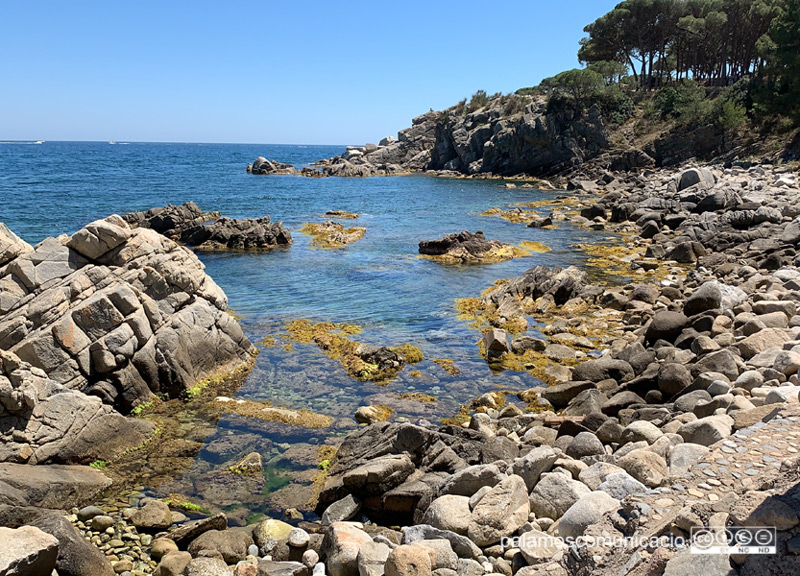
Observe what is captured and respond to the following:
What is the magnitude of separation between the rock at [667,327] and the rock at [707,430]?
7.80 meters

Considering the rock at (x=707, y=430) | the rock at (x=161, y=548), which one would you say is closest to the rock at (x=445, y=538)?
the rock at (x=161, y=548)

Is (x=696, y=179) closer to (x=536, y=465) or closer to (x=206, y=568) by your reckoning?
(x=536, y=465)

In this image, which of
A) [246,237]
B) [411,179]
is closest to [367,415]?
[246,237]

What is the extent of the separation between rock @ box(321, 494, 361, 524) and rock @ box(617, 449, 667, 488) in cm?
464

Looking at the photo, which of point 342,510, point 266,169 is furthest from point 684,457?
point 266,169

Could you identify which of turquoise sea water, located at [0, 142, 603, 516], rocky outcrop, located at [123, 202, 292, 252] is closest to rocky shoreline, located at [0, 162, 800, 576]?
turquoise sea water, located at [0, 142, 603, 516]

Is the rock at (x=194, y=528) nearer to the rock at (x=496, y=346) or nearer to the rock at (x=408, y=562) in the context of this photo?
the rock at (x=408, y=562)

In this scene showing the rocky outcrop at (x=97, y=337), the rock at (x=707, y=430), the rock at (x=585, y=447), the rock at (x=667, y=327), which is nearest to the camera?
the rock at (x=707, y=430)

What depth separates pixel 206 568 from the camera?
8578 mm

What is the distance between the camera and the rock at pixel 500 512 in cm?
865

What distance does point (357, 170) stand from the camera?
11444 centimetres

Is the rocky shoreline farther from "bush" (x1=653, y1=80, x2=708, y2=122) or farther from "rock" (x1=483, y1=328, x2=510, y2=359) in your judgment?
"bush" (x1=653, y1=80, x2=708, y2=122)

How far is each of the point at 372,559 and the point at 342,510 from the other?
8.50ft

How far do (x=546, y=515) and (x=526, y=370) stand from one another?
982 centimetres
